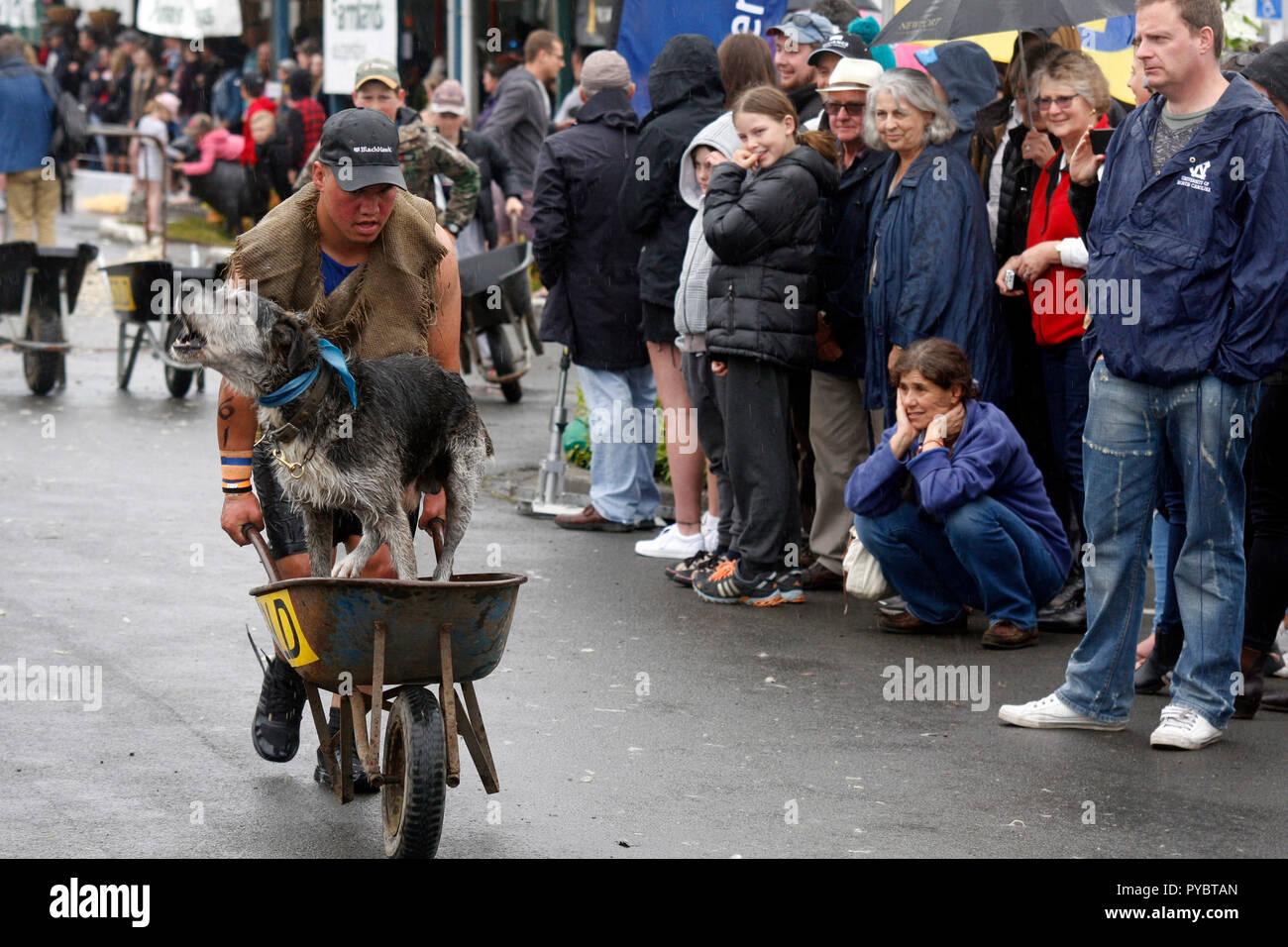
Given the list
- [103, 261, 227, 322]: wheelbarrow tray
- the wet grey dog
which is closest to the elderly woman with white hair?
the wet grey dog

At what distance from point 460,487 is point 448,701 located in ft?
2.62

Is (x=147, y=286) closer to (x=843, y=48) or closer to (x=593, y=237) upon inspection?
(x=593, y=237)

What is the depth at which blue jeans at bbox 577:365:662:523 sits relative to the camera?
9492 millimetres

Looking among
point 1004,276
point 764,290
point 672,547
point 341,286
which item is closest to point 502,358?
point 672,547

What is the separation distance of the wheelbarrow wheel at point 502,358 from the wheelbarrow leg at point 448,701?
8241 millimetres

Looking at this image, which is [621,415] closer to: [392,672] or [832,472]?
[832,472]

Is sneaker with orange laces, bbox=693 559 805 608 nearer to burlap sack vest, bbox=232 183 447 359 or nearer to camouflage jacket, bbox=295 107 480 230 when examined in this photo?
burlap sack vest, bbox=232 183 447 359

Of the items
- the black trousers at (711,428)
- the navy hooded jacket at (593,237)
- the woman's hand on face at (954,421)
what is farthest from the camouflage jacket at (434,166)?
the woman's hand on face at (954,421)

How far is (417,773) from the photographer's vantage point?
14.7 feet

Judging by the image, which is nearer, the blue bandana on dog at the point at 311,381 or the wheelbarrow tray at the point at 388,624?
the wheelbarrow tray at the point at 388,624

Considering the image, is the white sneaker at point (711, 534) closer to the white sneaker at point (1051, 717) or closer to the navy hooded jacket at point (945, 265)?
the navy hooded jacket at point (945, 265)

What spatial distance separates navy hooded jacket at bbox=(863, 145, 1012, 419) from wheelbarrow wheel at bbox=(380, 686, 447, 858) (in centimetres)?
352

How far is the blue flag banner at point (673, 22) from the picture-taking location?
37.3ft
